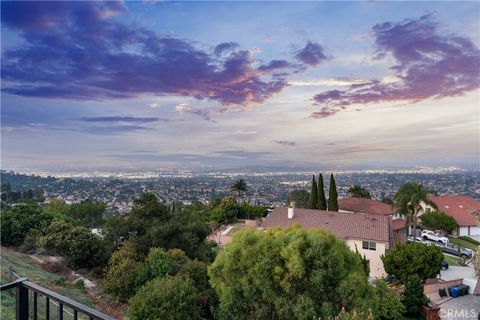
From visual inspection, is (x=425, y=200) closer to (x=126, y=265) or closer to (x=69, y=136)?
(x=126, y=265)

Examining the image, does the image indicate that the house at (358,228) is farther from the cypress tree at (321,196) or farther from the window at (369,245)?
the cypress tree at (321,196)

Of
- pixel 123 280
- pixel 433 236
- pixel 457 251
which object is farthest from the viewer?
pixel 433 236

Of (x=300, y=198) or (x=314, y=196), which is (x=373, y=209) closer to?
(x=314, y=196)

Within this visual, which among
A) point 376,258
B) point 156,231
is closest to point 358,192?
point 376,258

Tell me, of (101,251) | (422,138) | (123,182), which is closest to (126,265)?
(101,251)

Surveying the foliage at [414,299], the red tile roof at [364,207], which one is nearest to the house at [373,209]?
the red tile roof at [364,207]

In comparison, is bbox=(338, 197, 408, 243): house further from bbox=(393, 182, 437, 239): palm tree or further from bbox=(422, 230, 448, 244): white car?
bbox=(393, 182, 437, 239): palm tree
